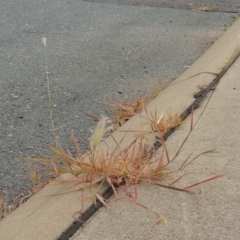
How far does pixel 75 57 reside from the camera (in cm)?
527

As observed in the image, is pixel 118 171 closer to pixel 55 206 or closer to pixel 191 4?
pixel 55 206

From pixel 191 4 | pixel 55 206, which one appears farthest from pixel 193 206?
pixel 191 4

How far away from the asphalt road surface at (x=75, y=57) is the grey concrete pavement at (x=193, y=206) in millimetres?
666

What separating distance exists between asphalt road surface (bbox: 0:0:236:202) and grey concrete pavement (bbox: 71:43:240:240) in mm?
666

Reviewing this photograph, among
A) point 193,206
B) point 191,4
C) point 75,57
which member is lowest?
point 191,4

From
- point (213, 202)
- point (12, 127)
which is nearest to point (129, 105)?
point (12, 127)

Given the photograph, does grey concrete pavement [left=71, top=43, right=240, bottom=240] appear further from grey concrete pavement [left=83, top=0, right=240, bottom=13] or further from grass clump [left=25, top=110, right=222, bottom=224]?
grey concrete pavement [left=83, top=0, right=240, bottom=13]

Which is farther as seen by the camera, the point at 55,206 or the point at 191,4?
the point at 191,4

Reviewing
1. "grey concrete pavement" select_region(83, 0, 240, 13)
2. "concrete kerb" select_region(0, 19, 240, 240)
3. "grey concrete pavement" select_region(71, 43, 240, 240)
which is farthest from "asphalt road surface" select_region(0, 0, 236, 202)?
"grey concrete pavement" select_region(71, 43, 240, 240)

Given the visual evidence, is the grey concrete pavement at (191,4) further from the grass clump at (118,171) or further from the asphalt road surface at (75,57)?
the grass clump at (118,171)

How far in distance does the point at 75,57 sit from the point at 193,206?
9.81ft

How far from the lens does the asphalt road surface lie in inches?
143

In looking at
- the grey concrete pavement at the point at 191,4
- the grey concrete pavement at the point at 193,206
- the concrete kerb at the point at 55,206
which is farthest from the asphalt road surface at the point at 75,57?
the grey concrete pavement at the point at 193,206

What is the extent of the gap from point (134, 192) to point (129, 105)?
1.30 meters
